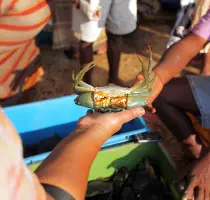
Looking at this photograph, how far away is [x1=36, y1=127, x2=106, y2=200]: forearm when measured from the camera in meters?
1.05

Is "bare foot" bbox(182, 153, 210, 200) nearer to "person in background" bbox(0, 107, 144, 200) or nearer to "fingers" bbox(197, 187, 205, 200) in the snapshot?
"fingers" bbox(197, 187, 205, 200)

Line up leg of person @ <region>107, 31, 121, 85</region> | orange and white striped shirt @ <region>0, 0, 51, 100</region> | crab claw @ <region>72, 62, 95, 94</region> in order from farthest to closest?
leg of person @ <region>107, 31, 121, 85</region> < orange and white striped shirt @ <region>0, 0, 51, 100</region> < crab claw @ <region>72, 62, 95, 94</region>

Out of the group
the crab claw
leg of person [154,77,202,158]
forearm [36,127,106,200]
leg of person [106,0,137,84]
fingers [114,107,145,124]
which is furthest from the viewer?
leg of person [106,0,137,84]

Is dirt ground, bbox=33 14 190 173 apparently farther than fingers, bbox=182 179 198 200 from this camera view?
Yes

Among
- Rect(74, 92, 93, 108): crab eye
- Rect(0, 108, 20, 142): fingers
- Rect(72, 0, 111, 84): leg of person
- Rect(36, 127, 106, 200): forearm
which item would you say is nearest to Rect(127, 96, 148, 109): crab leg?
Rect(74, 92, 93, 108): crab eye

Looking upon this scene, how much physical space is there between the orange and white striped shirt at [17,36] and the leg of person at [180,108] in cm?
107

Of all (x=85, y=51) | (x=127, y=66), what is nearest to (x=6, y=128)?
(x=85, y=51)

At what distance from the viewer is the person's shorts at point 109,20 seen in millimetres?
2762

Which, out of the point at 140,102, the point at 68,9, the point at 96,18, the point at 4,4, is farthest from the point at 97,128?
the point at 68,9

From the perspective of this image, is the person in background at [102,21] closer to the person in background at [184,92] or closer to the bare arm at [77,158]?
the person in background at [184,92]

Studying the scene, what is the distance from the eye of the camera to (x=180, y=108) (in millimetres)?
2270

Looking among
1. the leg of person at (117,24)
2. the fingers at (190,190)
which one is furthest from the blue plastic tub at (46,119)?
the leg of person at (117,24)

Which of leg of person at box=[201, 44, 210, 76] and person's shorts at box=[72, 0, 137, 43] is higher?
person's shorts at box=[72, 0, 137, 43]

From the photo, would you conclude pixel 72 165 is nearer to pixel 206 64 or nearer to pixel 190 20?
pixel 206 64
